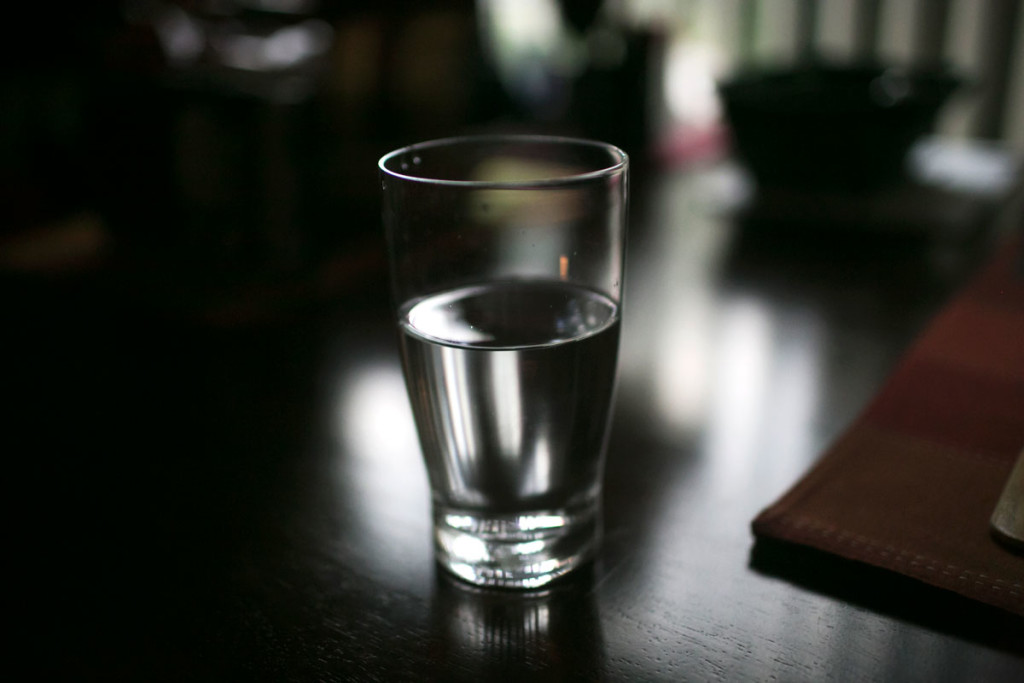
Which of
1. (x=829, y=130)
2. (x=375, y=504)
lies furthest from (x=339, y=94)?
(x=375, y=504)

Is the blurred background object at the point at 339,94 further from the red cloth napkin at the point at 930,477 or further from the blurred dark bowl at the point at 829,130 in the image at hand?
the red cloth napkin at the point at 930,477

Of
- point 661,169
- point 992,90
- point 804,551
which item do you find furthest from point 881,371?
point 992,90

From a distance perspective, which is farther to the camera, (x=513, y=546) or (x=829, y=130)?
(x=829, y=130)

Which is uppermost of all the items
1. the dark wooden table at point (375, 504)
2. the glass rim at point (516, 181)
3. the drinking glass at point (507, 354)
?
the glass rim at point (516, 181)

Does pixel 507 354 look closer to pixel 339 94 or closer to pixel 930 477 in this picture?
pixel 930 477

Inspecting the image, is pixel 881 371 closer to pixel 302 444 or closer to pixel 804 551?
pixel 804 551

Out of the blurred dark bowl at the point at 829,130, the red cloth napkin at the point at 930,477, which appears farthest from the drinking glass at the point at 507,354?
the blurred dark bowl at the point at 829,130

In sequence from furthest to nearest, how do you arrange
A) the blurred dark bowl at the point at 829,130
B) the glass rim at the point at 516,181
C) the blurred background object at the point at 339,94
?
the blurred background object at the point at 339,94
the blurred dark bowl at the point at 829,130
the glass rim at the point at 516,181
